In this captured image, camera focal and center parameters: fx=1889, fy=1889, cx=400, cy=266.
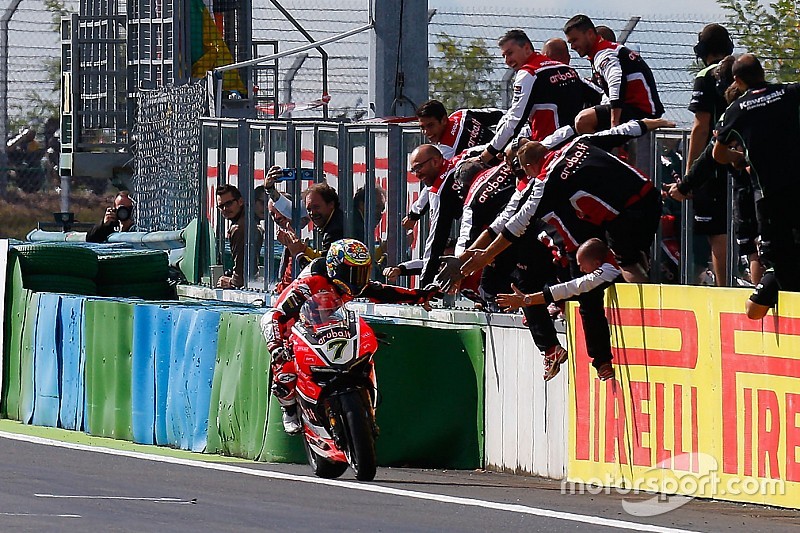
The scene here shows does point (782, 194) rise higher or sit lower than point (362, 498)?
higher

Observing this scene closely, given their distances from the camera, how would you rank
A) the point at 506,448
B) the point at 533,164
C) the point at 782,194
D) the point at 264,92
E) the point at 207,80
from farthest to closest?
the point at 264,92, the point at 207,80, the point at 506,448, the point at 533,164, the point at 782,194

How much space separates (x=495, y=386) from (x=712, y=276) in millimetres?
1764

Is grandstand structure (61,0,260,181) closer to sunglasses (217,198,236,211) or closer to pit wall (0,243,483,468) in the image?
sunglasses (217,198,236,211)

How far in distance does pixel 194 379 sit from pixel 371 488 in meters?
2.81

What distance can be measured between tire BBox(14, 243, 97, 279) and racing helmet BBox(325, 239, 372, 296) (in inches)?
192

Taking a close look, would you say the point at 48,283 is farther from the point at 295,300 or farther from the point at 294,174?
the point at 295,300

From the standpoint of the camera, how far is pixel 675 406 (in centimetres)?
1076

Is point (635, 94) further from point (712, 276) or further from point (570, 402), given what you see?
point (570, 402)

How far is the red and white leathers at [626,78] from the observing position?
11555mm

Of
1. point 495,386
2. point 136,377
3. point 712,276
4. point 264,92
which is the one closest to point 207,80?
point 264,92

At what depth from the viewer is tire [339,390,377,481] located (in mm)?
11117

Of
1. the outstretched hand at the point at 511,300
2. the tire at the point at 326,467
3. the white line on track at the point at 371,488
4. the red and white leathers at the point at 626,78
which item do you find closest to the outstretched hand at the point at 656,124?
the red and white leathers at the point at 626,78
